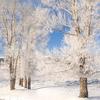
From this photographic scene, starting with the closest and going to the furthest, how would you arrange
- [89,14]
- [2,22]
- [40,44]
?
[89,14] < [2,22] < [40,44]

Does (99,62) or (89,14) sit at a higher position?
(89,14)

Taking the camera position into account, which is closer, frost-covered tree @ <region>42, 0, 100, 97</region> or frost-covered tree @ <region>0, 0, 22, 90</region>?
frost-covered tree @ <region>42, 0, 100, 97</region>

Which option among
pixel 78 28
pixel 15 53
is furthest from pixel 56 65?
pixel 15 53

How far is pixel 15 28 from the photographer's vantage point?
28656mm

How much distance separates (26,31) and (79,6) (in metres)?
11.2

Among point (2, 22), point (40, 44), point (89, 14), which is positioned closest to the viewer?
point (89, 14)

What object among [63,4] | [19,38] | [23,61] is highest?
[63,4]

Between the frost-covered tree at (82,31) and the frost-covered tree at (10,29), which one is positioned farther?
the frost-covered tree at (10,29)

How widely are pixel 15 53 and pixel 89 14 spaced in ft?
38.1

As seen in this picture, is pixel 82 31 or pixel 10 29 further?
pixel 10 29

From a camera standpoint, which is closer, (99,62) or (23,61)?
(99,62)

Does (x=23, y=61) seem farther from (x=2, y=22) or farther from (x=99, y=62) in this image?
(x=99, y=62)

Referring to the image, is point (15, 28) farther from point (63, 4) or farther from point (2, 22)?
point (63, 4)

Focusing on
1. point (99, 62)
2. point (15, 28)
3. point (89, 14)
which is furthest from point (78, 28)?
point (15, 28)
